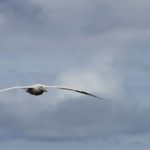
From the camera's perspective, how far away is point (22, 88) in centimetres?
6153

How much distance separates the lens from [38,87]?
6172 centimetres

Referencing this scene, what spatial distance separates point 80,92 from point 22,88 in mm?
9995

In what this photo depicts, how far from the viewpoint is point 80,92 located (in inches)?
2520

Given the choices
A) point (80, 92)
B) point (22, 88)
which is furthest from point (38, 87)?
point (80, 92)

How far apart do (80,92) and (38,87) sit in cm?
A: 744

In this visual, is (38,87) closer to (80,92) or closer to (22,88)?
(22,88)

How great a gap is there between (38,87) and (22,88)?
8.68 ft
